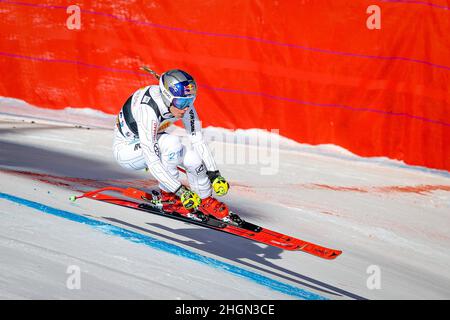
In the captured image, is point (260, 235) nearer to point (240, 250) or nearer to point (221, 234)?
point (240, 250)

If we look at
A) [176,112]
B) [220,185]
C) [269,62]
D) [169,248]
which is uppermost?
[269,62]

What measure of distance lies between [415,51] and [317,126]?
6.44ft

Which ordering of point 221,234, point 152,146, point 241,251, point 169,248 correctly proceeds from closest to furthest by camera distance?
point 152,146 → point 169,248 → point 241,251 → point 221,234

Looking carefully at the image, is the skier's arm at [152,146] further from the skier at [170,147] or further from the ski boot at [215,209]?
the ski boot at [215,209]

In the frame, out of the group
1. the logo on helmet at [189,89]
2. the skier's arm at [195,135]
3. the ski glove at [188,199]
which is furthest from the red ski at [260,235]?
the logo on helmet at [189,89]

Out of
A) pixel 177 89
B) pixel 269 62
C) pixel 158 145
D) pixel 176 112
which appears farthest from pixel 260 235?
pixel 269 62

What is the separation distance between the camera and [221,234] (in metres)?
7.47

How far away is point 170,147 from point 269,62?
5447 mm

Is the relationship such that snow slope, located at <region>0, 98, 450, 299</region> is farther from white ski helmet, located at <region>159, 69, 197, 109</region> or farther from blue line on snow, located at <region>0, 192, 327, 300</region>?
white ski helmet, located at <region>159, 69, 197, 109</region>

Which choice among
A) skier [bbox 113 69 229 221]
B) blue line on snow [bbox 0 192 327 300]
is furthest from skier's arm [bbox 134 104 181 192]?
blue line on snow [bbox 0 192 327 300]

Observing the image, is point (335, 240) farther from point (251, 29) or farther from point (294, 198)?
point (251, 29)

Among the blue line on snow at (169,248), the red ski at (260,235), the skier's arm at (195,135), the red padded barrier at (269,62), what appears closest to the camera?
the blue line on snow at (169,248)

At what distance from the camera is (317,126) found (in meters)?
11.3

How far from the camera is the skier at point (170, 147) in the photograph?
20.5 ft
